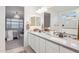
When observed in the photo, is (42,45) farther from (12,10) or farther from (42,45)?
(12,10)

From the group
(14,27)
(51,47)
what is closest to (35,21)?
(14,27)

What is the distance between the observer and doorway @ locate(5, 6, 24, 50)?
2.08 metres

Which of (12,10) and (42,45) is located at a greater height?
(12,10)

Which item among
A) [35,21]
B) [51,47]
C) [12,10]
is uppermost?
[12,10]

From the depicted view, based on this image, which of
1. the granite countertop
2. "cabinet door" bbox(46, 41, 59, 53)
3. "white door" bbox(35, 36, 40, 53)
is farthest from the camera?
"white door" bbox(35, 36, 40, 53)

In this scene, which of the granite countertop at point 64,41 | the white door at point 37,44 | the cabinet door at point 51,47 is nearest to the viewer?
the granite countertop at point 64,41

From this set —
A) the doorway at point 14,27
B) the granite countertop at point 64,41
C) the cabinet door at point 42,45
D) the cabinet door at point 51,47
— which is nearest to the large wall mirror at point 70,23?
the granite countertop at point 64,41

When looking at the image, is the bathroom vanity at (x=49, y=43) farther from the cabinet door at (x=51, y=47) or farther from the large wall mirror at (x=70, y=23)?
the large wall mirror at (x=70, y=23)

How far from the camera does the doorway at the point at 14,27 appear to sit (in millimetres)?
2078

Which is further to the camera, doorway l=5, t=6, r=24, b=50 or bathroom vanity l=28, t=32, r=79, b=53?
doorway l=5, t=6, r=24, b=50

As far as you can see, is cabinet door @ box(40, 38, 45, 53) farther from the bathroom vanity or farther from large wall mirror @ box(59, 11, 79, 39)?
large wall mirror @ box(59, 11, 79, 39)

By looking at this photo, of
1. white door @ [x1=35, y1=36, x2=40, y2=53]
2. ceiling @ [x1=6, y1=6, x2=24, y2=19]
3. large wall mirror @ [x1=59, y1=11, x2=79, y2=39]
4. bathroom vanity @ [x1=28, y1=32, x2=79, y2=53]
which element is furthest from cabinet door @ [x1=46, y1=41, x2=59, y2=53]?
ceiling @ [x1=6, y1=6, x2=24, y2=19]

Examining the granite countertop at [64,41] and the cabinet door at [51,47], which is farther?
the cabinet door at [51,47]

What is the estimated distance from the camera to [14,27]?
6.92ft
